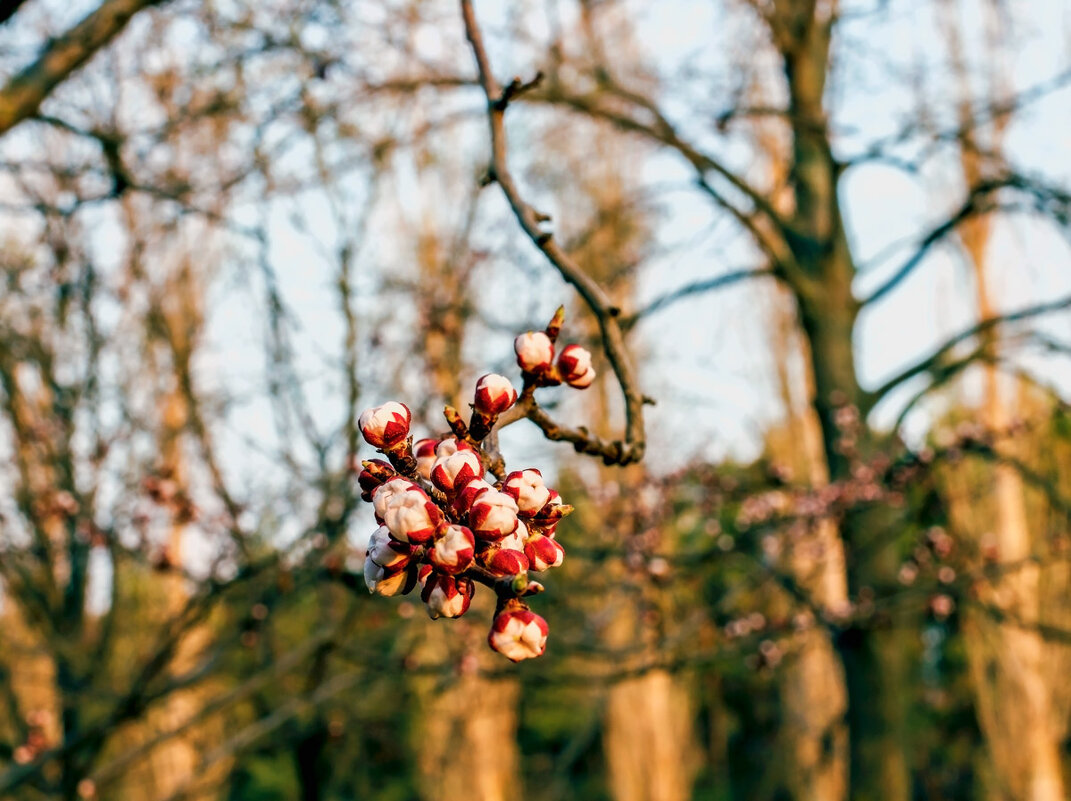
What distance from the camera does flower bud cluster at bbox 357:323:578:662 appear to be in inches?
37.1

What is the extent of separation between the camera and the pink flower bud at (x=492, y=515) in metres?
0.95

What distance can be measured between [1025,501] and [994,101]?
32.8ft

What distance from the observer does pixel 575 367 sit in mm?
1241

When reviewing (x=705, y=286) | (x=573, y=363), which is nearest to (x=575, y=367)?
(x=573, y=363)

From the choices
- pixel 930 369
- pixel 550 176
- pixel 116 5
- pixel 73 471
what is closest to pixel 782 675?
pixel 550 176

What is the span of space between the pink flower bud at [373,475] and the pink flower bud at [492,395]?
121 mm

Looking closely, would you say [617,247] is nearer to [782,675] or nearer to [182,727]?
[182,727]

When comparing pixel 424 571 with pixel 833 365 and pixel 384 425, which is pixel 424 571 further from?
pixel 833 365

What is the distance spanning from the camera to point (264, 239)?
12.2 ft

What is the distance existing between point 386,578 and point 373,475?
0.13m

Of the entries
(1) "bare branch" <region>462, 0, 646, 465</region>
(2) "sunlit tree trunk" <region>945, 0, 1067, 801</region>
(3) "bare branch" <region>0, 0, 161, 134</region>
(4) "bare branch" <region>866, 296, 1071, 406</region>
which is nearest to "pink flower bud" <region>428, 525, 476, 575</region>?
(1) "bare branch" <region>462, 0, 646, 465</region>

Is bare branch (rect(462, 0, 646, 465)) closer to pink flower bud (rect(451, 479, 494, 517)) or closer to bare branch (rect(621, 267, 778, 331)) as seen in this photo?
pink flower bud (rect(451, 479, 494, 517))

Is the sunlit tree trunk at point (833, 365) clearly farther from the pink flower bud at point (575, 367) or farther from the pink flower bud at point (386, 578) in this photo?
the pink flower bud at point (386, 578)

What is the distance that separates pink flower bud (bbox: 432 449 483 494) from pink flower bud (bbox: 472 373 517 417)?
77 mm
